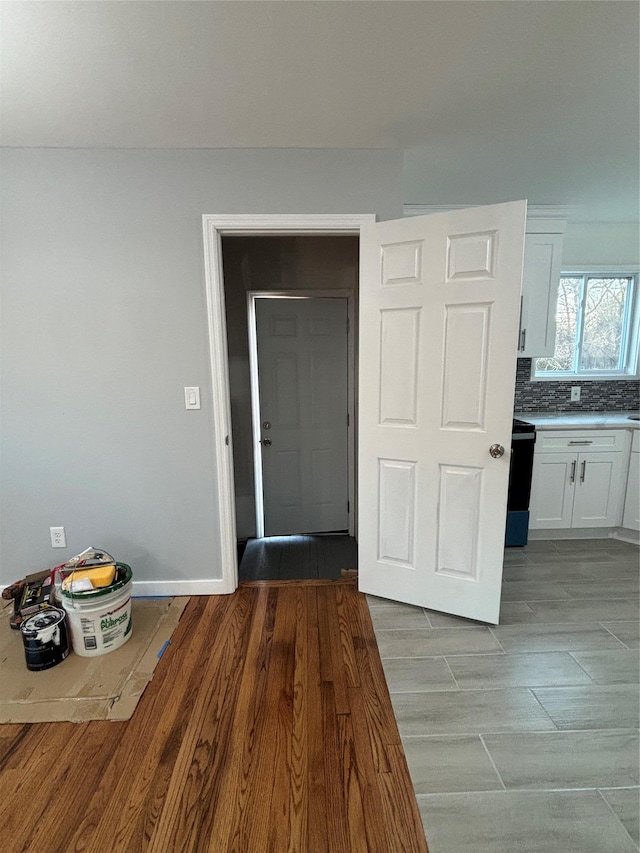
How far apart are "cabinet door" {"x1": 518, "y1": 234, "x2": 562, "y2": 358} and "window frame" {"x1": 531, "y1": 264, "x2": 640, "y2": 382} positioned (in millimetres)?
407

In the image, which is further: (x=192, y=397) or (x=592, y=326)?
(x=592, y=326)

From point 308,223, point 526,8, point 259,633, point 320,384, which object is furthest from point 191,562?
point 526,8

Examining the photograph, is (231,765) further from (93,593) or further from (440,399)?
(440,399)

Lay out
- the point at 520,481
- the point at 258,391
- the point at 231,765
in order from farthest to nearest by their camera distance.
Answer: the point at 258,391 → the point at 520,481 → the point at 231,765

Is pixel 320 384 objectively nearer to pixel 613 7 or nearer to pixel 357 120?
pixel 357 120

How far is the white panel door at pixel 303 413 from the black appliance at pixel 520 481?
4.43 feet

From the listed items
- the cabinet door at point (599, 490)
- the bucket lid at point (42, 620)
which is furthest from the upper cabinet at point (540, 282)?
the bucket lid at point (42, 620)

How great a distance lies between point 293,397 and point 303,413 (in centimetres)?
16

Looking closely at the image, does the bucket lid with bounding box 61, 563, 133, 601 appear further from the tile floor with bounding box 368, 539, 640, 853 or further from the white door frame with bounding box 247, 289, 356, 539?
the white door frame with bounding box 247, 289, 356, 539

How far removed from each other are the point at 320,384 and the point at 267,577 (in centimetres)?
160

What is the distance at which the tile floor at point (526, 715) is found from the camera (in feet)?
4.16

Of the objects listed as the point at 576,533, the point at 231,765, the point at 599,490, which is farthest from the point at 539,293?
the point at 231,765

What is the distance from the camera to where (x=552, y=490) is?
3057 mm

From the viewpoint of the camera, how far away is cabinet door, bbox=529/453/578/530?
9.90ft
